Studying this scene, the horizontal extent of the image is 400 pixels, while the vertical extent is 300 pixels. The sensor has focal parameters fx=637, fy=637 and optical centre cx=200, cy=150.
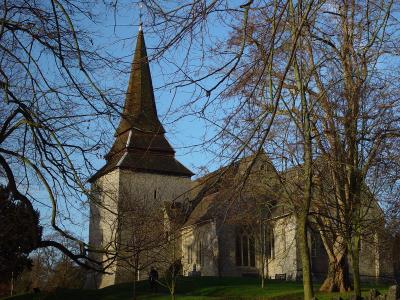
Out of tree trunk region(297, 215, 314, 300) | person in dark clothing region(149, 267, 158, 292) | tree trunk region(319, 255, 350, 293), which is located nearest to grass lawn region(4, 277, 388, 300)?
person in dark clothing region(149, 267, 158, 292)

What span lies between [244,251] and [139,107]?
4809 cm

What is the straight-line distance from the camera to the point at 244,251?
5469 cm

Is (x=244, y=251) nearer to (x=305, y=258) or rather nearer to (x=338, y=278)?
(x=338, y=278)

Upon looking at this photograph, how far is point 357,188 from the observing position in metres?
14.2

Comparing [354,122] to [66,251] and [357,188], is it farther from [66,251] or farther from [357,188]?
[66,251]

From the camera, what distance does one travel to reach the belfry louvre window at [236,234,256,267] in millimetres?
54406

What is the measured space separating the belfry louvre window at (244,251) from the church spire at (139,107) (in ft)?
154

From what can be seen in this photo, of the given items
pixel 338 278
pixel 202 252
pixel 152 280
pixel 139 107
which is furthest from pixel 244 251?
pixel 139 107

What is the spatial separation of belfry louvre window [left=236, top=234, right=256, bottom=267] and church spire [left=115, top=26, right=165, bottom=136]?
4701 cm

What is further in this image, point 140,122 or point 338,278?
point 338,278

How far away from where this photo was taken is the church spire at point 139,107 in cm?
665

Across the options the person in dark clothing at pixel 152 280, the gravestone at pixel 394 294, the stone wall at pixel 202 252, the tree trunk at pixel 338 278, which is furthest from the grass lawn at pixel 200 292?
the gravestone at pixel 394 294

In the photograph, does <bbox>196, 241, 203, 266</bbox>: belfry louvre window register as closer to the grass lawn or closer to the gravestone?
the grass lawn

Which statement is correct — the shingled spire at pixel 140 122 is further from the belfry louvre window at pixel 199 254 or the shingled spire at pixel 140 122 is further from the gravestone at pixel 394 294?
the belfry louvre window at pixel 199 254
